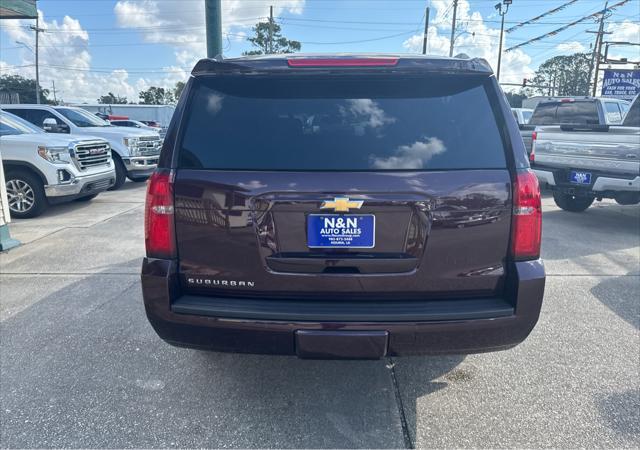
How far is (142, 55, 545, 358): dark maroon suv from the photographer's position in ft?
7.22

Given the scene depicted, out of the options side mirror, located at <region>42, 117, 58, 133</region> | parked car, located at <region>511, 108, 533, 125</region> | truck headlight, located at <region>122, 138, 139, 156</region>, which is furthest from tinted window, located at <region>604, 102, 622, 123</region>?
side mirror, located at <region>42, 117, 58, 133</region>

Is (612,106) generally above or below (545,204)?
above

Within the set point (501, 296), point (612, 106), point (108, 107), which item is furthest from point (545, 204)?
point (108, 107)

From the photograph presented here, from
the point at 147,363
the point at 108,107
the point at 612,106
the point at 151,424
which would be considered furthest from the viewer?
the point at 108,107

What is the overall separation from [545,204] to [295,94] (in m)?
9.25

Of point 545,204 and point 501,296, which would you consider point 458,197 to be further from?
point 545,204

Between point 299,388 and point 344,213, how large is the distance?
1359 millimetres

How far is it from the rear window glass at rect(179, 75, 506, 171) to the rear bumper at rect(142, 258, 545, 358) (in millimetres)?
681

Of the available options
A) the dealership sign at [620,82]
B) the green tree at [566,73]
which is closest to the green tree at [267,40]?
the dealership sign at [620,82]

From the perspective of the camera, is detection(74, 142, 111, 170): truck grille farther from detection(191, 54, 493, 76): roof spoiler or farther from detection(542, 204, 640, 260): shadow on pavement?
detection(542, 204, 640, 260): shadow on pavement

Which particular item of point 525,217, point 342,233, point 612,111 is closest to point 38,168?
point 342,233

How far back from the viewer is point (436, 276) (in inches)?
88.8

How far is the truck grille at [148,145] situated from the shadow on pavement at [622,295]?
1025 centimetres

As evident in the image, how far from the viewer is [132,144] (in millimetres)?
11070
